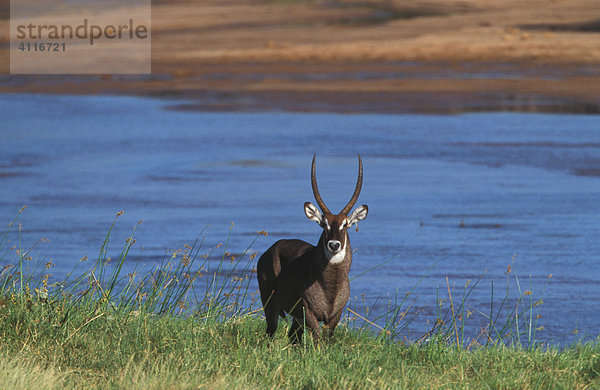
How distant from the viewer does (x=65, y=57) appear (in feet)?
129

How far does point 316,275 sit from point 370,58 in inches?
1082

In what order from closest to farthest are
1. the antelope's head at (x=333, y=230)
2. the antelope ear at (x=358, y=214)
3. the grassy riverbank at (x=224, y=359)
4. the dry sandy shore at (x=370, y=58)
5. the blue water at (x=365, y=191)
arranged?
the grassy riverbank at (x=224, y=359)
the antelope's head at (x=333, y=230)
the antelope ear at (x=358, y=214)
the blue water at (x=365, y=191)
the dry sandy shore at (x=370, y=58)

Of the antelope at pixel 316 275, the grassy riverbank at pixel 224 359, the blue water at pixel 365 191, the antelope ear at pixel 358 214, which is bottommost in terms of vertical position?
the blue water at pixel 365 191

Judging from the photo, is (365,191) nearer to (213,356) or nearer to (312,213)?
(312,213)

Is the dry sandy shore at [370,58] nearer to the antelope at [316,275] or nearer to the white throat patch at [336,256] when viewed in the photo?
the antelope at [316,275]

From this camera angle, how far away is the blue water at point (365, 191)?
34.8ft

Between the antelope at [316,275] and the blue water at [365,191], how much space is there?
181 cm

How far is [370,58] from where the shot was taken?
33.9 m

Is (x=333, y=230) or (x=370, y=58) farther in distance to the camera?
(x=370, y=58)

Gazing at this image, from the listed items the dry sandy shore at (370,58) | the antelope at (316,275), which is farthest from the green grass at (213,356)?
the dry sandy shore at (370,58)

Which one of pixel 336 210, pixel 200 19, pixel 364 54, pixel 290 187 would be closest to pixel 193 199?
pixel 290 187

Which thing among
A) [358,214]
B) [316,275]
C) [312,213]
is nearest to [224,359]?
[316,275]

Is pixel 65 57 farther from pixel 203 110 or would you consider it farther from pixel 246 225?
pixel 246 225

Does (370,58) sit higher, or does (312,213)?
(312,213)
